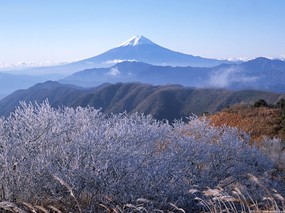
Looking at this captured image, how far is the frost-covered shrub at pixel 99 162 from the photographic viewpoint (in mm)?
10336

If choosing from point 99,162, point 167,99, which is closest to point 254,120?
point 99,162

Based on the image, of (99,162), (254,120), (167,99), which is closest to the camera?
(99,162)

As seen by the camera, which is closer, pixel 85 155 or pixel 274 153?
pixel 85 155

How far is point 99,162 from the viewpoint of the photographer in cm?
1052

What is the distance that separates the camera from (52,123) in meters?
13.0

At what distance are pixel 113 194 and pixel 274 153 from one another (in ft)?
→ 48.6

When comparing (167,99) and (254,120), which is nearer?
(254,120)

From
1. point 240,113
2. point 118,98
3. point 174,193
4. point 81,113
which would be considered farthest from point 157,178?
point 118,98

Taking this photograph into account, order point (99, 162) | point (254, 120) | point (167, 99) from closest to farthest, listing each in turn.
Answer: point (99, 162)
point (254, 120)
point (167, 99)

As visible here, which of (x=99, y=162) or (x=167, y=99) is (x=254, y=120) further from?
(x=167, y=99)

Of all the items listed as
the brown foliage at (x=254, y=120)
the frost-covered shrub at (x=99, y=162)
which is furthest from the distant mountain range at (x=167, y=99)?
the frost-covered shrub at (x=99, y=162)

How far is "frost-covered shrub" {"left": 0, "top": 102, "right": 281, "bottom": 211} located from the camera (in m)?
10.3

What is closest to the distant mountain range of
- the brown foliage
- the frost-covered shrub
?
the brown foliage

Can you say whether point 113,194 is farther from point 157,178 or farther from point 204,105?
point 204,105
